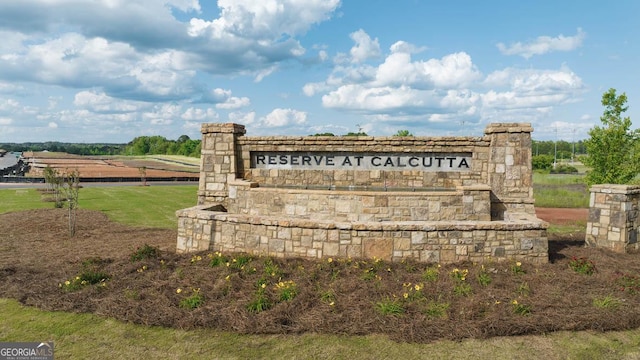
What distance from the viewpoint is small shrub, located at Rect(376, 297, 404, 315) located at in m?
A: 6.65

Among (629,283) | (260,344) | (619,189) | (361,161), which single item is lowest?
(260,344)

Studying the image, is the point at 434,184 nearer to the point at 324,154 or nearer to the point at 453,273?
the point at 324,154

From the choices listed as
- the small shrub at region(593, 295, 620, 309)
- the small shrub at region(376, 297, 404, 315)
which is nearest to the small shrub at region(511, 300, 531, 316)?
the small shrub at region(593, 295, 620, 309)

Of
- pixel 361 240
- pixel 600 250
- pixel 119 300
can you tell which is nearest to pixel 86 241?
pixel 119 300

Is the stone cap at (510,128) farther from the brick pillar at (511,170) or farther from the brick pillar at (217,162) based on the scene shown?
the brick pillar at (217,162)

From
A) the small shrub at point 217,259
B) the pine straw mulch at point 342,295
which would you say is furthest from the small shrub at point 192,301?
the small shrub at point 217,259

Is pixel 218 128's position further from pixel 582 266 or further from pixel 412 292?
pixel 582 266

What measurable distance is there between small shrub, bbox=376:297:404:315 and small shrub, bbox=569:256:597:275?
4.74 metres

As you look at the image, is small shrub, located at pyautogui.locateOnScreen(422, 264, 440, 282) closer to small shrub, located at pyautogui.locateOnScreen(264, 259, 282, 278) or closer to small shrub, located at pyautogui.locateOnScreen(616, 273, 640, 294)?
small shrub, located at pyautogui.locateOnScreen(264, 259, 282, 278)

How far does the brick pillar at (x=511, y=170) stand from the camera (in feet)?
37.3

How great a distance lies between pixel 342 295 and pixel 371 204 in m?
3.38

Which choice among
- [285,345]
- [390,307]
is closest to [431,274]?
[390,307]

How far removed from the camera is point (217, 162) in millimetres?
12609

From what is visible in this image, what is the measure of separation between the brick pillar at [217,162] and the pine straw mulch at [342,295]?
110 inches
